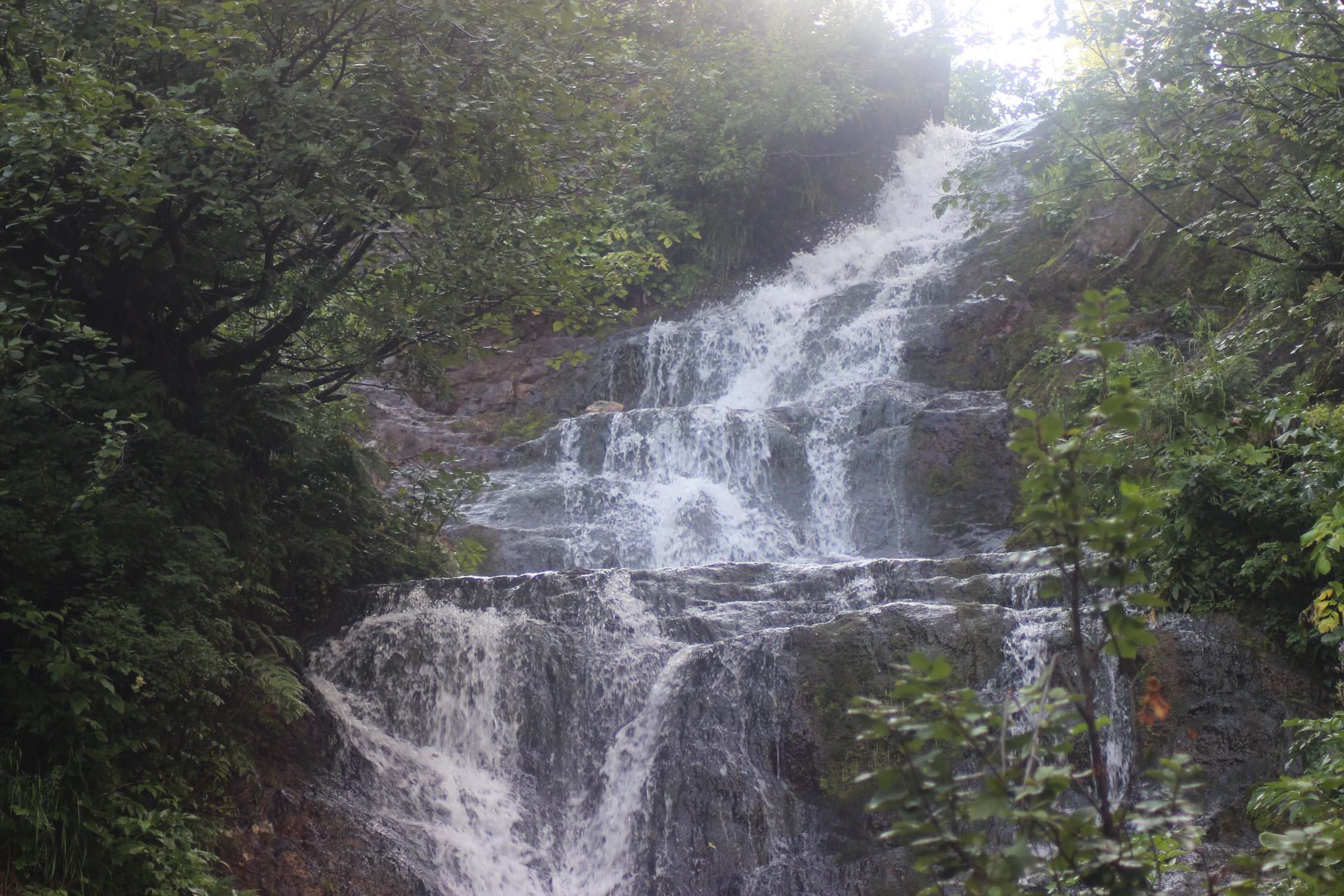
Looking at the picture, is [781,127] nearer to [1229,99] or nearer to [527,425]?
[527,425]

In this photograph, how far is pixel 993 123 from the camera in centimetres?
2641

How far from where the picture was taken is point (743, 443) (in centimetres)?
1273

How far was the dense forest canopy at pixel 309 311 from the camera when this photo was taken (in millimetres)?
4676

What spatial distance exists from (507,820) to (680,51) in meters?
6.38

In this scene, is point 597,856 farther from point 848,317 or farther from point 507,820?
point 848,317

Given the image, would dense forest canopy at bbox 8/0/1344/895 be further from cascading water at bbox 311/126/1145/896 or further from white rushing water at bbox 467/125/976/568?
white rushing water at bbox 467/125/976/568

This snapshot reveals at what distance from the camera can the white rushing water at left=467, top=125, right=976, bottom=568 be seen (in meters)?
11.8

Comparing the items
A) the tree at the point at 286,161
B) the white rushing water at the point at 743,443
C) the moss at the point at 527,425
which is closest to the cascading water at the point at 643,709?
the white rushing water at the point at 743,443

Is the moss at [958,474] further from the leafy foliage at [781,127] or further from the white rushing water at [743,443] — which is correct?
the leafy foliage at [781,127]

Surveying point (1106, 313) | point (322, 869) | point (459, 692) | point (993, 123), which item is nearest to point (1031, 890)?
point (1106, 313)

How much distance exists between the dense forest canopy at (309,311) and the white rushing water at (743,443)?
11.8ft

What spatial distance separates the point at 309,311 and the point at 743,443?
732 centimetres

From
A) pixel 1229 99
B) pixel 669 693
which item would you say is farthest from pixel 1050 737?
pixel 1229 99

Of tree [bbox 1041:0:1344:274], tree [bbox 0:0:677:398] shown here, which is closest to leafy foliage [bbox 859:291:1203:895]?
tree [bbox 0:0:677:398]
